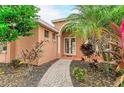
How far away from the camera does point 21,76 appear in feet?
25.1

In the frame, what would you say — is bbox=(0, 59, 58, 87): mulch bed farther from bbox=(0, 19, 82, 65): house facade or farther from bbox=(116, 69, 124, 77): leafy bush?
bbox=(116, 69, 124, 77): leafy bush

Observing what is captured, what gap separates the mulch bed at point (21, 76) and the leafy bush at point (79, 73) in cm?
85

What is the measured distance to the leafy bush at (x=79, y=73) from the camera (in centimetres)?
768

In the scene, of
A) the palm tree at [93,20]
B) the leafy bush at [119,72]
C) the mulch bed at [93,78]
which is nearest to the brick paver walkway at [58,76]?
the mulch bed at [93,78]

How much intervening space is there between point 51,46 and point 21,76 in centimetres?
152

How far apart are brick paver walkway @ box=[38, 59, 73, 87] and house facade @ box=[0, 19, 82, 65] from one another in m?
0.26

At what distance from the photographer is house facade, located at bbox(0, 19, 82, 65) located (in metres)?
8.05

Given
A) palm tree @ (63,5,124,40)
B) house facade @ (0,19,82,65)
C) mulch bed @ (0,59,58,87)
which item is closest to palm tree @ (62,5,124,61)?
palm tree @ (63,5,124,40)

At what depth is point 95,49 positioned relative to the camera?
27.6 feet

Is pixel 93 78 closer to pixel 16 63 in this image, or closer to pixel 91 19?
pixel 91 19

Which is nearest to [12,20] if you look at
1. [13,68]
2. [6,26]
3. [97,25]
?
[6,26]

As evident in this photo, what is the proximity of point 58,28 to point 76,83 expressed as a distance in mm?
2659

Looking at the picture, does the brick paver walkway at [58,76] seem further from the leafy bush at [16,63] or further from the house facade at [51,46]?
the leafy bush at [16,63]

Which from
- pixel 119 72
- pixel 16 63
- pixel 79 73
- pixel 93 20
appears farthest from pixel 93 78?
pixel 16 63
